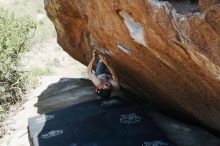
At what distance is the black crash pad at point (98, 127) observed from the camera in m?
6.41

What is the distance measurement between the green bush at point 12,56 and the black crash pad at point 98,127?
8.18ft

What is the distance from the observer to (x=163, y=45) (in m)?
4.93

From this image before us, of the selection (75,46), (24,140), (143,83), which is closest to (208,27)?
(143,83)

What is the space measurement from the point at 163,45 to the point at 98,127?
2459mm

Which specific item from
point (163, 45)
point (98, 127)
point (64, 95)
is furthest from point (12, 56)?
point (163, 45)

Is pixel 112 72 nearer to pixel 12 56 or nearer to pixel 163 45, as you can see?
pixel 163 45

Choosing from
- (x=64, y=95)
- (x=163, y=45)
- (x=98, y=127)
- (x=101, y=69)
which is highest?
(x=163, y=45)

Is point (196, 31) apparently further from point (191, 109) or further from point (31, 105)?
point (31, 105)

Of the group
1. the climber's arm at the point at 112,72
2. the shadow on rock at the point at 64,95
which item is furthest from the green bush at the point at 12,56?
the climber's arm at the point at 112,72

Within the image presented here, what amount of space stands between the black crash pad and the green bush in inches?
98.1

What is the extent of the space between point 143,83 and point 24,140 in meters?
2.37

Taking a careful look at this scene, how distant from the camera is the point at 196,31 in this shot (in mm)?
3980

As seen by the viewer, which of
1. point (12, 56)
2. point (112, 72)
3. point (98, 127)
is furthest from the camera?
point (12, 56)

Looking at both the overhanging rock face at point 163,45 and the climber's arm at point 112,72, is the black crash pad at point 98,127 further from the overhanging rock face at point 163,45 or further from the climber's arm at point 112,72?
the overhanging rock face at point 163,45
